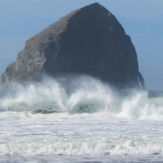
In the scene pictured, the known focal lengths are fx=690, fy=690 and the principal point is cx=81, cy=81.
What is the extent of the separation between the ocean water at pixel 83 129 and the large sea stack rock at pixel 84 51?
77.3ft

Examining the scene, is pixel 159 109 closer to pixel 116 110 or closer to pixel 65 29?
pixel 116 110

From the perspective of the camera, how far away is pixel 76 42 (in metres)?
70.1

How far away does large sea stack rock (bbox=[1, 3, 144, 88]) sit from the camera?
204ft

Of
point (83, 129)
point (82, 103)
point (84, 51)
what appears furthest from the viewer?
point (84, 51)

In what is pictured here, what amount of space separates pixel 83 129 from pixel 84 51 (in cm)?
4792

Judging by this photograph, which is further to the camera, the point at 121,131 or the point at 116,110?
the point at 116,110

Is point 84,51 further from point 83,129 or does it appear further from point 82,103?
point 83,129

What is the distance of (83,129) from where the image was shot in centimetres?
2217

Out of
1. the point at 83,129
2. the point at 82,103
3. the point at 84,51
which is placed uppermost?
the point at 84,51

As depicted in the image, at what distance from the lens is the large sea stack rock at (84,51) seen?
62188 millimetres

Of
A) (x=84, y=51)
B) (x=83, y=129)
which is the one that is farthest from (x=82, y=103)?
(x=84, y=51)

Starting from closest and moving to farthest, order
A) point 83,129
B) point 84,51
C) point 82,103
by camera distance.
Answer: point 83,129, point 82,103, point 84,51

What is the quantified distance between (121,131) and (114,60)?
50467 mm

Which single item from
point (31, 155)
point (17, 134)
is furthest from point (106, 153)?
point (17, 134)
